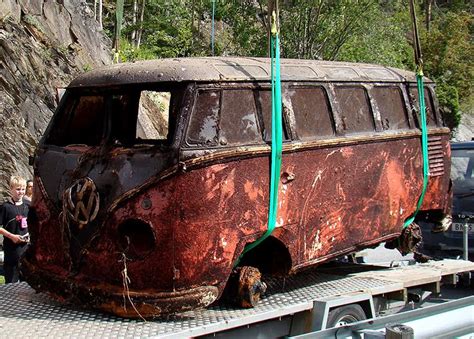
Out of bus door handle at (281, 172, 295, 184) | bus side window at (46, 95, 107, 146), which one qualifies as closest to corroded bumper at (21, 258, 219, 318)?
bus door handle at (281, 172, 295, 184)

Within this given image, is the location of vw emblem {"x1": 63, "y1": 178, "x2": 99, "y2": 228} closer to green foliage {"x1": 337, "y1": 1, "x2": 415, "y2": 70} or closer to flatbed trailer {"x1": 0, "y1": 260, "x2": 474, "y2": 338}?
flatbed trailer {"x1": 0, "y1": 260, "x2": 474, "y2": 338}

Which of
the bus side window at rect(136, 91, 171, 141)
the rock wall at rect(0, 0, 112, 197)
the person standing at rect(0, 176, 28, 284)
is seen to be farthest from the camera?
the bus side window at rect(136, 91, 171, 141)

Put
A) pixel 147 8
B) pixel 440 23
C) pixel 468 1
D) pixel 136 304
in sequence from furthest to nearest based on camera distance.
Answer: pixel 468 1, pixel 440 23, pixel 147 8, pixel 136 304

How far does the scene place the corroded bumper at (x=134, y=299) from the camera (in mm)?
5527

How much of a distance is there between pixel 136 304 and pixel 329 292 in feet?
6.12

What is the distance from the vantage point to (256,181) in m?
5.86

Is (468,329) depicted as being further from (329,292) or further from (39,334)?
(39,334)

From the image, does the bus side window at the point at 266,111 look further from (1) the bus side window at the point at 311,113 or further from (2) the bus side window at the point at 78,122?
(2) the bus side window at the point at 78,122

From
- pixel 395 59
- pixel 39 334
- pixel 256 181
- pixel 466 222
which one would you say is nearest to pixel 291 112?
pixel 256 181

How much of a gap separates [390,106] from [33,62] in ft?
34.5

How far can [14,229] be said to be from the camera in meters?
8.30

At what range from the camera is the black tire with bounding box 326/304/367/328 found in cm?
614

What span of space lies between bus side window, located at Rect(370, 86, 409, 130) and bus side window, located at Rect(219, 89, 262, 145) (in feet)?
5.67

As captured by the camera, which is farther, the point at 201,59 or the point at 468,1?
the point at 468,1
